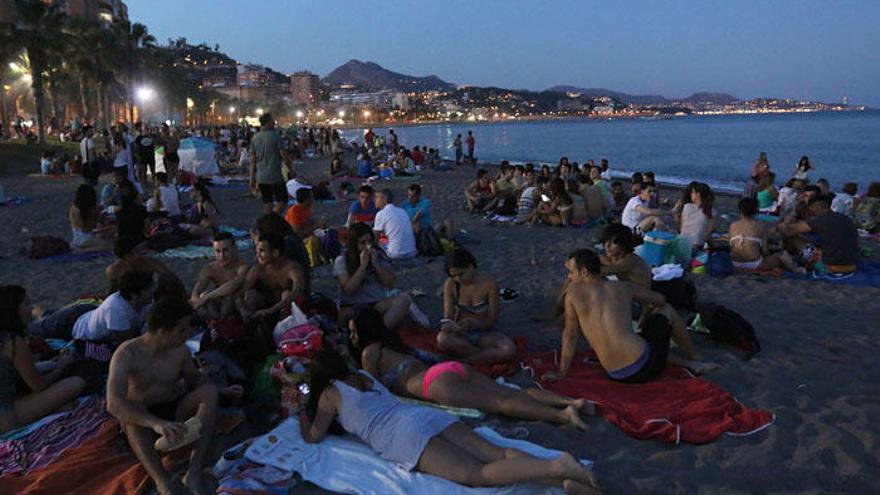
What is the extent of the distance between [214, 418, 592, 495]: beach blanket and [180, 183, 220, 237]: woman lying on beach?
6728 millimetres

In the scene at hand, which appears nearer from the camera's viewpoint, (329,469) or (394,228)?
(329,469)

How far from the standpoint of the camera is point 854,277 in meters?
7.48

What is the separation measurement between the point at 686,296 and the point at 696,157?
4669 cm

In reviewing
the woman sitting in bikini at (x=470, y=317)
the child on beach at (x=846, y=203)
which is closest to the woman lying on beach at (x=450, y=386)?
the woman sitting in bikini at (x=470, y=317)

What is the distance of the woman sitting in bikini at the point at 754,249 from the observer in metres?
7.75

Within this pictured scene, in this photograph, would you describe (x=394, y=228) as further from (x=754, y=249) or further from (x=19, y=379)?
(x=19, y=379)

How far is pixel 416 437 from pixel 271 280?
263 cm

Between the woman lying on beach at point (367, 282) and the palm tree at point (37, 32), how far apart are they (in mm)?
29084

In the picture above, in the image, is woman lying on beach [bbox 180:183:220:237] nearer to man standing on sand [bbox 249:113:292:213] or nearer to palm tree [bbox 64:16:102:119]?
man standing on sand [bbox 249:113:292:213]

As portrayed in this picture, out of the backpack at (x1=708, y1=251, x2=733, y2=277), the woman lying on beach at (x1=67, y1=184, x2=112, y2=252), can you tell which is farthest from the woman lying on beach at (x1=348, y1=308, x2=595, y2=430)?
the woman lying on beach at (x1=67, y1=184, x2=112, y2=252)

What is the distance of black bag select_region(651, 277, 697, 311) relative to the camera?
6.08 meters

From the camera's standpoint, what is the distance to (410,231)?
857cm

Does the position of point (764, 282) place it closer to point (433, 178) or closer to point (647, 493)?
point (647, 493)

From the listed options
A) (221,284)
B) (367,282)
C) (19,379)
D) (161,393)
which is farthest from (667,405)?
(19,379)
